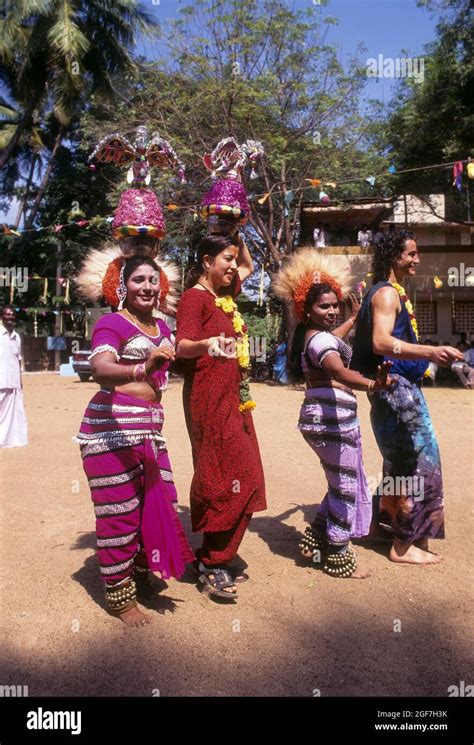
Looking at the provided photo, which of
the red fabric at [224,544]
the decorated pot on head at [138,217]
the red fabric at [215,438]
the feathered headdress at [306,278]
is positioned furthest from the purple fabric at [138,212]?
the red fabric at [224,544]

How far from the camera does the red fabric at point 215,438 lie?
3178 millimetres

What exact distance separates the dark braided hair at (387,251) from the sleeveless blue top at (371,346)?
13cm

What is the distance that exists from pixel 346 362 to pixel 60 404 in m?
10.7

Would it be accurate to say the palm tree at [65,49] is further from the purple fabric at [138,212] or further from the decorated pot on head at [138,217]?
the purple fabric at [138,212]

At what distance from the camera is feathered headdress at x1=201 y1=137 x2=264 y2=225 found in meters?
3.58

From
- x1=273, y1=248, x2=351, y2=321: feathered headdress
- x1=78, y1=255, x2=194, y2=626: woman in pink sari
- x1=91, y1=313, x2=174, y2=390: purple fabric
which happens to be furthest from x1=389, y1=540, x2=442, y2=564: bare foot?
x1=91, y1=313, x2=174, y2=390: purple fabric

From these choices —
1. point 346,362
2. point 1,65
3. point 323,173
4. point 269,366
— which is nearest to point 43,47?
point 1,65

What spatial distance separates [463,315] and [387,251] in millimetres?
19070

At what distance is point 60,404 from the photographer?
523 inches

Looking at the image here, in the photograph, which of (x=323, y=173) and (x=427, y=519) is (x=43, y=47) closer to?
(x=323, y=173)

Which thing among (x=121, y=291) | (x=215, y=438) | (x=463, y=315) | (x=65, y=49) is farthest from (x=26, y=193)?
(x=215, y=438)

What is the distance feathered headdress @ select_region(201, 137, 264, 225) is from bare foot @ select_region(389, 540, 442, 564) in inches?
88.2

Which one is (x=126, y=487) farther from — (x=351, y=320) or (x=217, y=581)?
(x=351, y=320)
